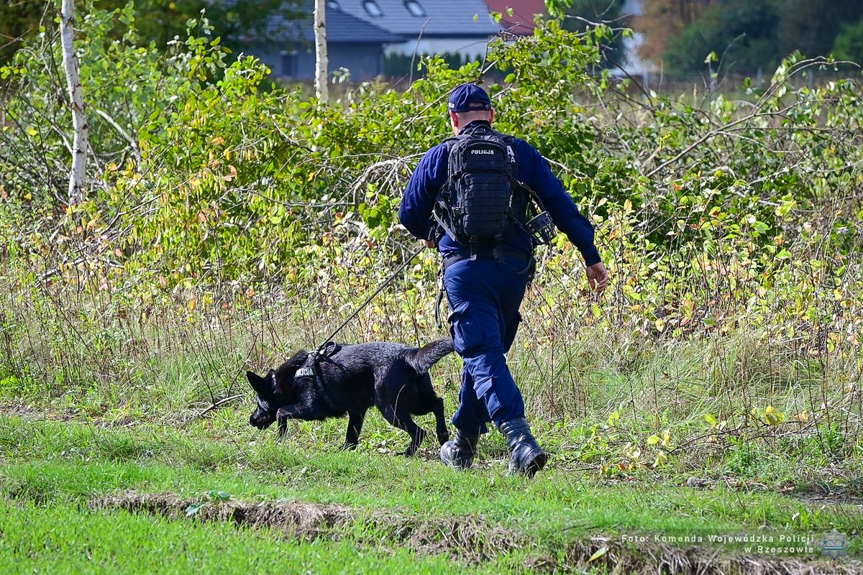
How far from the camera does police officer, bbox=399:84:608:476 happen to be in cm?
584

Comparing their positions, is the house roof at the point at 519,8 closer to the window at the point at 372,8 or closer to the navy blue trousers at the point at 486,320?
the navy blue trousers at the point at 486,320

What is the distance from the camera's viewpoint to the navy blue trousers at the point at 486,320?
583 centimetres

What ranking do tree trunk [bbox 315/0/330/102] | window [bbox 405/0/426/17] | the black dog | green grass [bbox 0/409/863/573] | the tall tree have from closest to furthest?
green grass [bbox 0/409/863/573] < the black dog < tree trunk [bbox 315/0/330/102] < the tall tree < window [bbox 405/0/426/17]

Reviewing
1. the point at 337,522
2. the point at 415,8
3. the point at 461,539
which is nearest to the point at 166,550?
the point at 337,522

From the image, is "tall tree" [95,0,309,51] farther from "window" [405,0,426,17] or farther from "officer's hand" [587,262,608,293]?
"window" [405,0,426,17]

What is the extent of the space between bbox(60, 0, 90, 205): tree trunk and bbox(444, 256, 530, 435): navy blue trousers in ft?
23.6

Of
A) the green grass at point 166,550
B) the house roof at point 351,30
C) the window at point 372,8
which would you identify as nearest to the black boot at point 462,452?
the green grass at point 166,550

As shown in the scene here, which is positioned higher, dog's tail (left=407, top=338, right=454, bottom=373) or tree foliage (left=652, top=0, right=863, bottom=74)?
tree foliage (left=652, top=0, right=863, bottom=74)

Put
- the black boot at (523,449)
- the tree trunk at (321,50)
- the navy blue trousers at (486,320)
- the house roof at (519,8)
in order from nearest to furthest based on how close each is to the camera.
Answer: the black boot at (523,449), the navy blue trousers at (486,320), the house roof at (519,8), the tree trunk at (321,50)

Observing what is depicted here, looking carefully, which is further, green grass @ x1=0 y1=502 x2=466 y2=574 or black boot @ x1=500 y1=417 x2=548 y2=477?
black boot @ x1=500 y1=417 x2=548 y2=477

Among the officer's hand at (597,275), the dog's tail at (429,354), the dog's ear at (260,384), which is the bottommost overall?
the dog's ear at (260,384)

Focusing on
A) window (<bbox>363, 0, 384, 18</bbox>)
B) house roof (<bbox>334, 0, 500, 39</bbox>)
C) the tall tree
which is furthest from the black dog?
window (<bbox>363, 0, 384, 18</bbox>)

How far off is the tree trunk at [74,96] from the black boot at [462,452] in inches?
274

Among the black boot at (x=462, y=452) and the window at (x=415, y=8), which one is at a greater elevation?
the window at (x=415, y=8)
